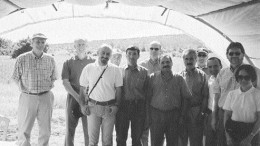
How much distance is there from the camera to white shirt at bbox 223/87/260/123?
3.43 m

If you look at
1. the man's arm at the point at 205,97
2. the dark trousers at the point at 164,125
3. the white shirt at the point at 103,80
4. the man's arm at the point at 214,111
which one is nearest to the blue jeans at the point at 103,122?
the white shirt at the point at 103,80

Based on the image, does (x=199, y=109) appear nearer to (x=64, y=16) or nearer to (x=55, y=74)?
(x=55, y=74)

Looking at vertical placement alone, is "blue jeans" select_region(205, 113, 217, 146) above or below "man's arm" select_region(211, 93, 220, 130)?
below

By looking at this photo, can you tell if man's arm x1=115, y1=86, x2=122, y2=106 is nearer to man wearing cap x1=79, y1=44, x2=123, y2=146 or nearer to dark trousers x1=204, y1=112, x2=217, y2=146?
man wearing cap x1=79, y1=44, x2=123, y2=146

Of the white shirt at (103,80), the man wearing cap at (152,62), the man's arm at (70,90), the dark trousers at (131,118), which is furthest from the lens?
the man wearing cap at (152,62)

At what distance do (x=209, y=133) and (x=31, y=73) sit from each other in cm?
295

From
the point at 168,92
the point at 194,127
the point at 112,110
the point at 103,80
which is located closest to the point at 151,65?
the point at 168,92

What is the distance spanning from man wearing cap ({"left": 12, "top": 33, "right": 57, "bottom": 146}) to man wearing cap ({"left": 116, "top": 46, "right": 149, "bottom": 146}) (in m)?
1.30

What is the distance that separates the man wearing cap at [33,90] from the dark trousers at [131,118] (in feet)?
4.28

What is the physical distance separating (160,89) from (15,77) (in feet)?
7.92

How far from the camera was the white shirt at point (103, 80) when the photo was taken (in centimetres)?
458

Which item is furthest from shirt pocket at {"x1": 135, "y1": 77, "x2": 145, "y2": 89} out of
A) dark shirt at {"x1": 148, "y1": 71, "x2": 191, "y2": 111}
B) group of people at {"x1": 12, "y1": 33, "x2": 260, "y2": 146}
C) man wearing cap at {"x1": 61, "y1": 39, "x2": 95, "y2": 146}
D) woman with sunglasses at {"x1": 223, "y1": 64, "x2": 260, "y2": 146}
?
woman with sunglasses at {"x1": 223, "y1": 64, "x2": 260, "y2": 146}

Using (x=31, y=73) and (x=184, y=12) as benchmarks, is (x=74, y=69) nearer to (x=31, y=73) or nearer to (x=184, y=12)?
(x=31, y=73)

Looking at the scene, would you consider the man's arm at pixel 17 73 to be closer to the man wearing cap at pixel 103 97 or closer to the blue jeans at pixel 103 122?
the man wearing cap at pixel 103 97
